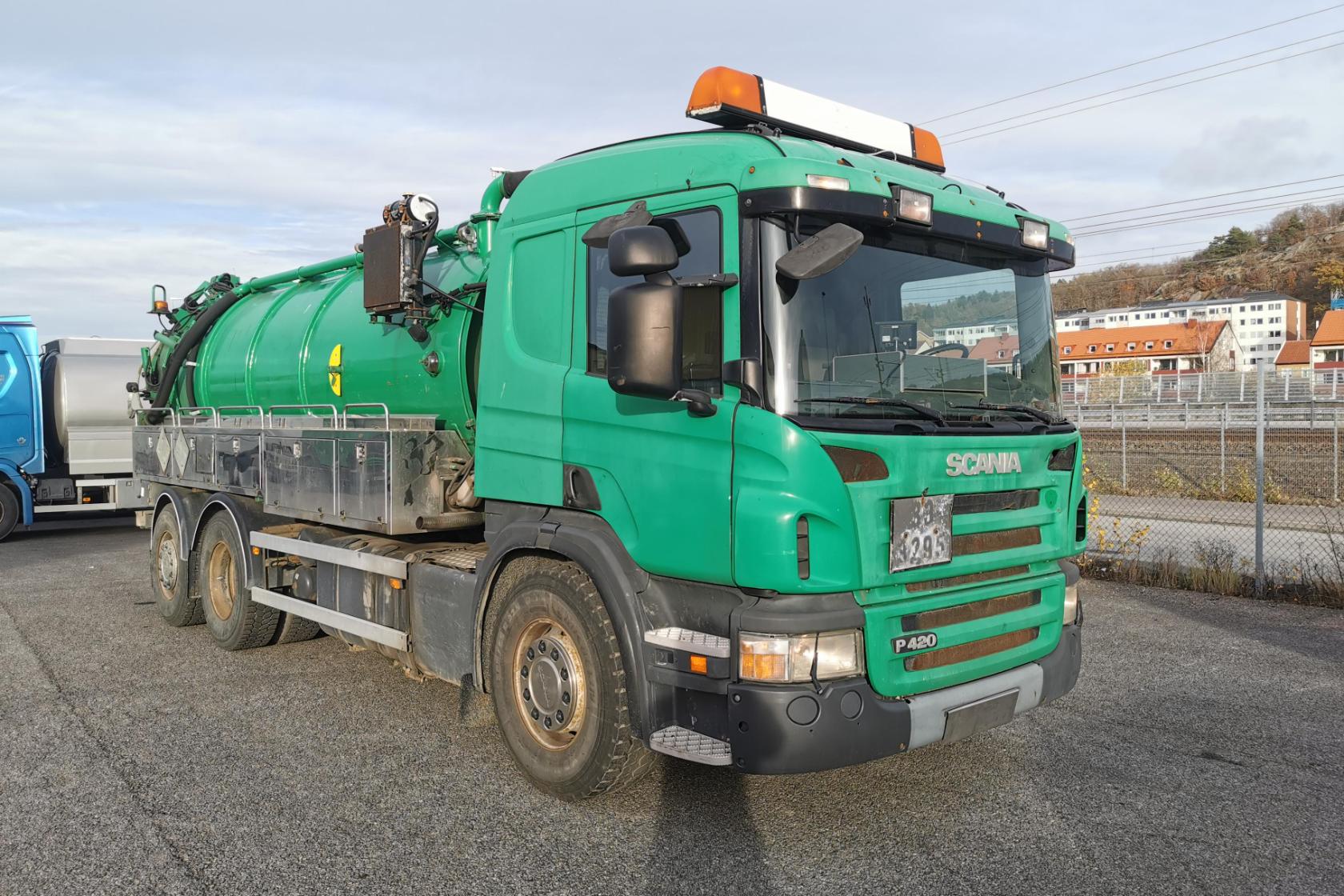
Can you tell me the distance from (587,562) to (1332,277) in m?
102

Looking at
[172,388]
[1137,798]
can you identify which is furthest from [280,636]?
[1137,798]

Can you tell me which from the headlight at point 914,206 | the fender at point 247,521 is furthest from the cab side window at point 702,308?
the fender at point 247,521

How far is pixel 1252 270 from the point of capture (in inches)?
4257

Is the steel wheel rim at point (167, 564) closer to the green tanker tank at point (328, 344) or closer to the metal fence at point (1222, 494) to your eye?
the green tanker tank at point (328, 344)

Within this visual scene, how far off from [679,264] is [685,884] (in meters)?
2.38

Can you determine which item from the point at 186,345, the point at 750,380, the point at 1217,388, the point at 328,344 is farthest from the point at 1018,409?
the point at 1217,388

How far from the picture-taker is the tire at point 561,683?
4184 millimetres

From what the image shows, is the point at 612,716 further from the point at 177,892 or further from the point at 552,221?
the point at 552,221

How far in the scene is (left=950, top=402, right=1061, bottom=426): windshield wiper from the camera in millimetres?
4305

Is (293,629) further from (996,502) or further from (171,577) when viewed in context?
(996,502)

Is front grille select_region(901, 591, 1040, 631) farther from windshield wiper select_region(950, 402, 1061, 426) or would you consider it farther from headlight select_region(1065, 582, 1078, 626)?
windshield wiper select_region(950, 402, 1061, 426)

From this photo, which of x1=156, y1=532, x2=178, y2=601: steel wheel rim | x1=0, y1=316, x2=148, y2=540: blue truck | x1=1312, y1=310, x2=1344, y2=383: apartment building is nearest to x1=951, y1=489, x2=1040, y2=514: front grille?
x1=156, y1=532, x2=178, y2=601: steel wheel rim

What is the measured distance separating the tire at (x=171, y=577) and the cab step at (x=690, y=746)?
5728 millimetres

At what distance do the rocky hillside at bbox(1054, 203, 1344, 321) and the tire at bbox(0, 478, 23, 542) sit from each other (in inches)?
3217
